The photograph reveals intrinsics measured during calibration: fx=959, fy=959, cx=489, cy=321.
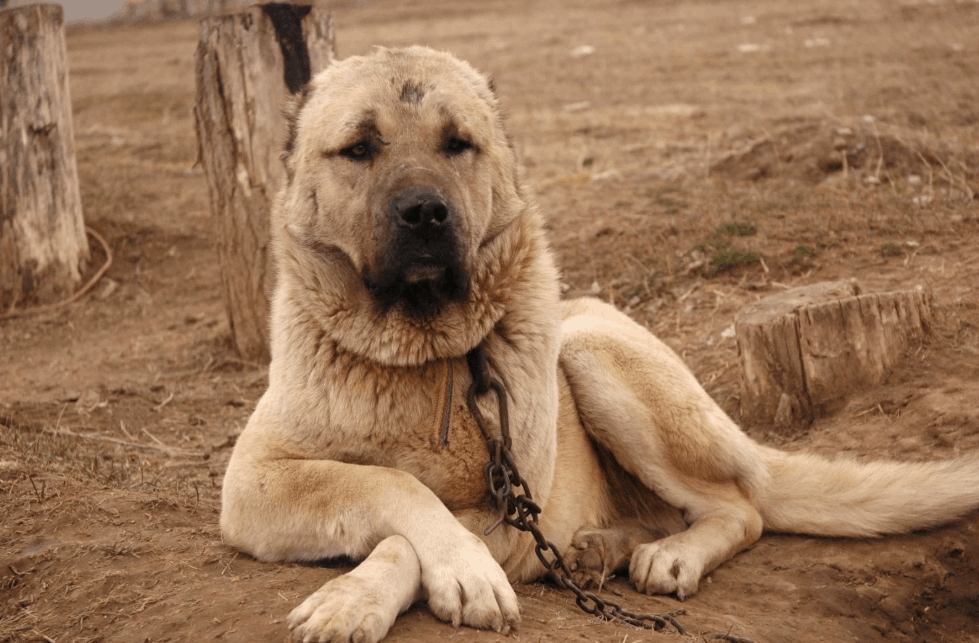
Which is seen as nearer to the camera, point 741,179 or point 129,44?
point 741,179

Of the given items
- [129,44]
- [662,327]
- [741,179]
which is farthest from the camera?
[129,44]

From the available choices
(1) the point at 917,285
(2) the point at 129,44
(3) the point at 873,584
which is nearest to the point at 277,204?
(3) the point at 873,584

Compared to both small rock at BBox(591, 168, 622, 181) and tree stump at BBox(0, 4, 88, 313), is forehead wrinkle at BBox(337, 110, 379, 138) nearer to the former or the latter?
tree stump at BBox(0, 4, 88, 313)

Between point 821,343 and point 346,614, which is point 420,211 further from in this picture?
point 821,343

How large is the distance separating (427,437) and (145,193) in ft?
24.4

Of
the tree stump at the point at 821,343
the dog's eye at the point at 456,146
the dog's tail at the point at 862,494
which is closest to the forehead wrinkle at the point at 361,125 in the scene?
the dog's eye at the point at 456,146

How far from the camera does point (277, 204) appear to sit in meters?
3.54

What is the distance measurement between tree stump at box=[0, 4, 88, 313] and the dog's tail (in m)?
5.90

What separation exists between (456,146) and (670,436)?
1.43m

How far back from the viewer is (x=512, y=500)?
117 inches

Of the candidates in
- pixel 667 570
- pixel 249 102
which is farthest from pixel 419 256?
pixel 249 102

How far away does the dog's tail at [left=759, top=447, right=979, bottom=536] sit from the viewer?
3.68m

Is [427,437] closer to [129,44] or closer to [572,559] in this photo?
[572,559]

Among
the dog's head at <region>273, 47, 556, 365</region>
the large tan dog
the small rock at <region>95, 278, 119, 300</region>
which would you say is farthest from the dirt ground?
→ the dog's head at <region>273, 47, 556, 365</region>
